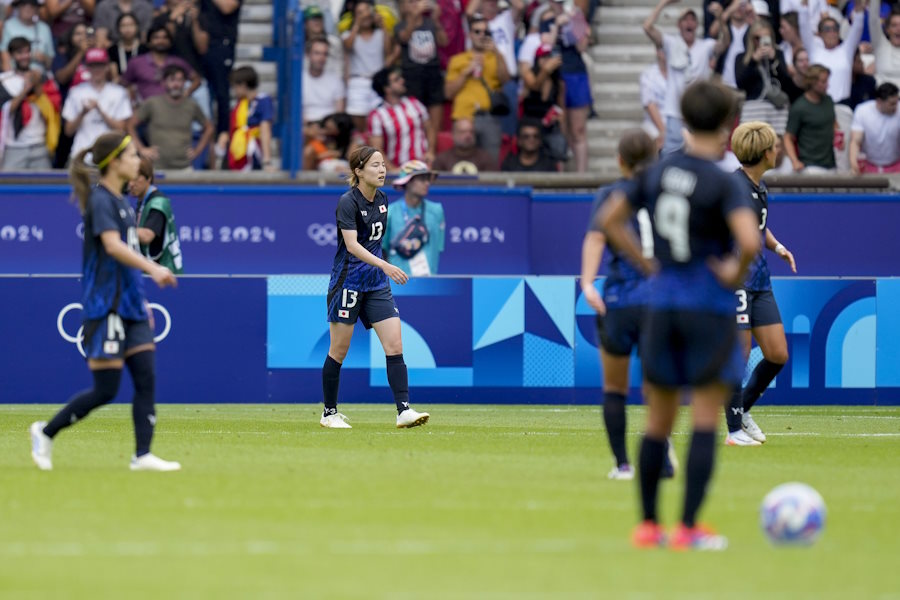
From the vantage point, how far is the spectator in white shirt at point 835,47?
22.7 metres

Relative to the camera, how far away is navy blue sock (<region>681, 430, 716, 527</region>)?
23.4 ft

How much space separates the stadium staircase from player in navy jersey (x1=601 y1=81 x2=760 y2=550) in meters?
16.9

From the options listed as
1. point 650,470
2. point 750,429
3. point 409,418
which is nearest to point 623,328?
point 650,470

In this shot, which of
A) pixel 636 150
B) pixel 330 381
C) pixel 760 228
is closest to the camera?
pixel 636 150

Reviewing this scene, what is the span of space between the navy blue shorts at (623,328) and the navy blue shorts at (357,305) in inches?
175

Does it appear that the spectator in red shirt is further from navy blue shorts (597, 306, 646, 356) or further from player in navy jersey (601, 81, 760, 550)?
player in navy jersey (601, 81, 760, 550)

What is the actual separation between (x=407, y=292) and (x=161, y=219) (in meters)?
4.23

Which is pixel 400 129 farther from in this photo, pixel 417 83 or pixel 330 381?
Answer: pixel 330 381

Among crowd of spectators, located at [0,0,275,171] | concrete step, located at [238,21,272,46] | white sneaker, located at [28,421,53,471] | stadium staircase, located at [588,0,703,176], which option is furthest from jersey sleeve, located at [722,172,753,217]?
concrete step, located at [238,21,272,46]

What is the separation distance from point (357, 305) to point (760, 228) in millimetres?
3546

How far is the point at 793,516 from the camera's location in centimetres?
728

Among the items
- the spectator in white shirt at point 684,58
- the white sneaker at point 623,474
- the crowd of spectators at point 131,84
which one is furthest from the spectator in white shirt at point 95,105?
the white sneaker at point 623,474

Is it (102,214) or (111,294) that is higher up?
(102,214)

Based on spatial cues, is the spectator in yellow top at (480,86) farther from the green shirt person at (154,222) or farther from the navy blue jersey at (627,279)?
the navy blue jersey at (627,279)
